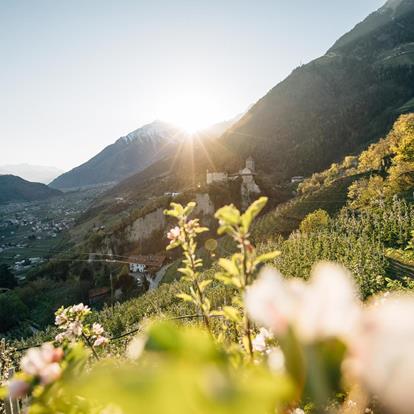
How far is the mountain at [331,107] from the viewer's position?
8638 cm

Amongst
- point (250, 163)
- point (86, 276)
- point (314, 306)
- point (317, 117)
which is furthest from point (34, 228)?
point (314, 306)

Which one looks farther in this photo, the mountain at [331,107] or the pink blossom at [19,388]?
the mountain at [331,107]

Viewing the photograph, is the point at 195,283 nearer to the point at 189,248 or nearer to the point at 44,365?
the point at 189,248

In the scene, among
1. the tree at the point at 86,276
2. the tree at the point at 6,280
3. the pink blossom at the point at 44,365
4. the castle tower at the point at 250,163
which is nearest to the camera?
the pink blossom at the point at 44,365

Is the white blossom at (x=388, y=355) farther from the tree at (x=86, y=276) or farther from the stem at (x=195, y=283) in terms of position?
the tree at (x=86, y=276)

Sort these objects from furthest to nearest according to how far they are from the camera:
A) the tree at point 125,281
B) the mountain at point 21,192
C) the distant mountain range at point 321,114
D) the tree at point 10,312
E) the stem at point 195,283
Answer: the mountain at point 21,192
the distant mountain range at point 321,114
the tree at point 125,281
the tree at point 10,312
the stem at point 195,283

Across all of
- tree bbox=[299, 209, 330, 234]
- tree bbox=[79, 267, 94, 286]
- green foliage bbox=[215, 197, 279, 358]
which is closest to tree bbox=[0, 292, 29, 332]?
tree bbox=[79, 267, 94, 286]

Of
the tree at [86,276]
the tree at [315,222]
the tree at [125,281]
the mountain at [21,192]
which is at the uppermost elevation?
the mountain at [21,192]

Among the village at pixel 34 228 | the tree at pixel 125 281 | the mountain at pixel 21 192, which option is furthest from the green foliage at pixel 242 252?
the mountain at pixel 21 192

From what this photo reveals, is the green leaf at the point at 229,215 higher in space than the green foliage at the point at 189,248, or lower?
higher

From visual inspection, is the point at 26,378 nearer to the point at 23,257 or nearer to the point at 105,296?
the point at 105,296

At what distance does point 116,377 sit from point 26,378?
32.5 inches

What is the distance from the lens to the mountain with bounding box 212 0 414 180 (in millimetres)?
86375

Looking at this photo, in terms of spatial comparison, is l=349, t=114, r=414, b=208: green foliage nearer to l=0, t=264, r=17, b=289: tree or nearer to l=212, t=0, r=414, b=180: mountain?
l=0, t=264, r=17, b=289: tree
